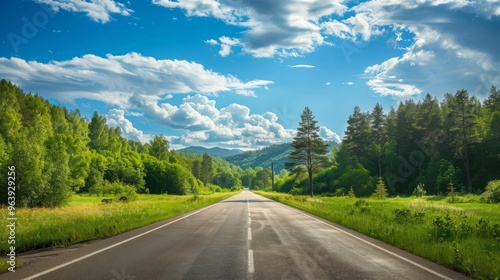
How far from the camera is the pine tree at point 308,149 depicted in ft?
210

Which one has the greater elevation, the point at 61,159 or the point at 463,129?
the point at 463,129

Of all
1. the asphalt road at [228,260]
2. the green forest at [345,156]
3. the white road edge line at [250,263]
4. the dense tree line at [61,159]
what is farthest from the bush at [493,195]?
the dense tree line at [61,159]

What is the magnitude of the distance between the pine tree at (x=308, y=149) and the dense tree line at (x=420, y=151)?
282 centimetres

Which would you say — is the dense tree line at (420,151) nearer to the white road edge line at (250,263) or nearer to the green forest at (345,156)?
the green forest at (345,156)

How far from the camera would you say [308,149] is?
64.8m

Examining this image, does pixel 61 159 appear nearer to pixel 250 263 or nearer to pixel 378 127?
pixel 250 263

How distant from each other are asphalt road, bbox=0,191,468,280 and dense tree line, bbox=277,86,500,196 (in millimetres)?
45270

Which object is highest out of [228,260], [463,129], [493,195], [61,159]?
[463,129]

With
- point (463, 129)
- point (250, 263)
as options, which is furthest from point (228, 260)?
point (463, 129)

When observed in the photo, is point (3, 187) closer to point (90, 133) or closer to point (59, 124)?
point (59, 124)

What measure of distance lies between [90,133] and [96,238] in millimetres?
106074

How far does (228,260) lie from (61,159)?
46878 mm

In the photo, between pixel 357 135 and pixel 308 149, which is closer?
pixel 308 149

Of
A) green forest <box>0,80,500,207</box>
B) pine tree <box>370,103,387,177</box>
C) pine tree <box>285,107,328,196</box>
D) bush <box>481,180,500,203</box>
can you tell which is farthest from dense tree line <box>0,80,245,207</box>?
pine tree <box>370,103,387,177</box>
